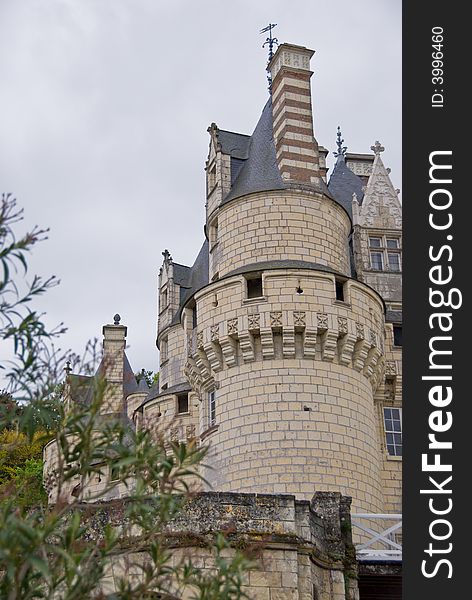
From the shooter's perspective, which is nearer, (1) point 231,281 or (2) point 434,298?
(2) point 434,298

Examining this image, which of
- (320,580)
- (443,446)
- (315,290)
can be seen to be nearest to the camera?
(443,446)

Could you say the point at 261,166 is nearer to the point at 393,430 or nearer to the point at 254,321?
the point at 254,321

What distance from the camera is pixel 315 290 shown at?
2138 centimetres

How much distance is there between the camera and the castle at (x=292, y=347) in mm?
19672

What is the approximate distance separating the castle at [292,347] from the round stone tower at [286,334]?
0.03 meters

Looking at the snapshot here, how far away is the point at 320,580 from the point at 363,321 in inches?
311

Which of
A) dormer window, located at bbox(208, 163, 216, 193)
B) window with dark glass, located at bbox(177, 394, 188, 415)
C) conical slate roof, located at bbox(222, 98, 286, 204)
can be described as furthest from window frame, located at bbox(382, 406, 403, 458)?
dormer window, located at bbox(208, 163, 216, 193)

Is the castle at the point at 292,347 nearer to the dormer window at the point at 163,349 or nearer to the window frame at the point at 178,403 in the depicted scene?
the window frame at the point at 178,403

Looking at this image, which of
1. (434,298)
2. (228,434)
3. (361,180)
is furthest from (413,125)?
(361,180)

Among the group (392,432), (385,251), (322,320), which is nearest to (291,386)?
(322,320)

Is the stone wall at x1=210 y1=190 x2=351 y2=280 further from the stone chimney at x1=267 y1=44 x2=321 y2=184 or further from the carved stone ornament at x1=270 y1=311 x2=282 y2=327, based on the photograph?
the carved stone ornament at x1=270 y1=311 x2=282 y2=327

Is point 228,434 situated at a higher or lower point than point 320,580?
higher

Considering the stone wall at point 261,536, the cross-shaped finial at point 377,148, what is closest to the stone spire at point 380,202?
the cross-shaped finial at point 377,148

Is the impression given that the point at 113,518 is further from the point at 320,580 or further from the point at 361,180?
the point at 361,180
